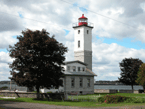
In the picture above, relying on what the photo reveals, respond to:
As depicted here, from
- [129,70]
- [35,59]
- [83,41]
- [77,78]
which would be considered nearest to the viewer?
[35,59]

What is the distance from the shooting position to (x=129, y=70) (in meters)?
65.1

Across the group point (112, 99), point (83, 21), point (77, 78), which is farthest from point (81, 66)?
point (112, 99)

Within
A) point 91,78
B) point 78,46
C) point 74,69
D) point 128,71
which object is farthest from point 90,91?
point 128,71

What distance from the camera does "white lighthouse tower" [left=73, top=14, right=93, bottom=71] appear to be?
55.2 m

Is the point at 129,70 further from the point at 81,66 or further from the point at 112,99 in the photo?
the point at 112,99

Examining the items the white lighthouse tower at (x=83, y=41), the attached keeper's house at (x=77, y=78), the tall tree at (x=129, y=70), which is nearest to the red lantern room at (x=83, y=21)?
the white lighthouse tower at (x=83, y=41)

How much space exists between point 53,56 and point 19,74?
5648 millimetres

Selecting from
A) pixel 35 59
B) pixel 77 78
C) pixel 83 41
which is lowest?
pixel 77 78

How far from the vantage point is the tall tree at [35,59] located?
2970cm

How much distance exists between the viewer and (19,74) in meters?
30.3

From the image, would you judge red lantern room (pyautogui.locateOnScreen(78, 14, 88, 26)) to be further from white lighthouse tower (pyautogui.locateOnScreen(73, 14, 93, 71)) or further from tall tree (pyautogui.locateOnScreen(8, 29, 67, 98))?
tall tree (pyautogui.locateOnScreen(8, 29, 67, 98))

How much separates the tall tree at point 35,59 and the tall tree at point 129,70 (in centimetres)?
3871

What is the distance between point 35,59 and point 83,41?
2698 centimetres

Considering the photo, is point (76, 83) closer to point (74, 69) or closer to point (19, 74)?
point (74, 69)
